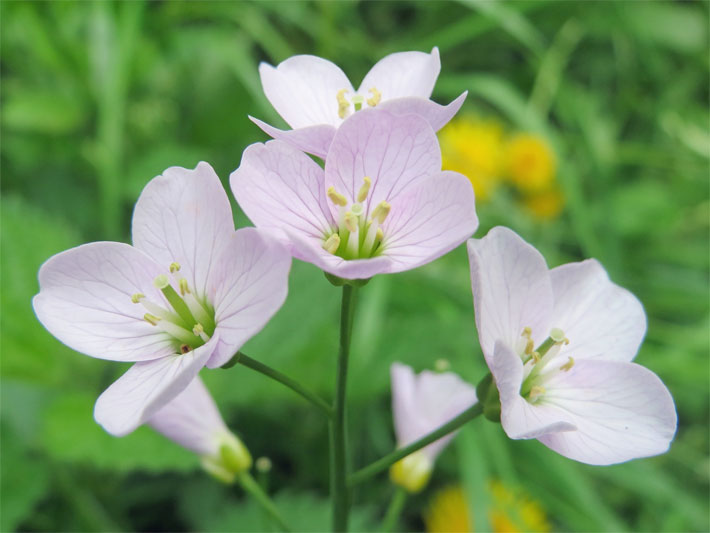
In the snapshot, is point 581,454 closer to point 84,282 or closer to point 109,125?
point 84,282

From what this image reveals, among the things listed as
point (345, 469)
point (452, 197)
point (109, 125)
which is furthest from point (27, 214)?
point (452, 197)

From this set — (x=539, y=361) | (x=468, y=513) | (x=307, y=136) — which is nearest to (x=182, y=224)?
(x=307, y=136)

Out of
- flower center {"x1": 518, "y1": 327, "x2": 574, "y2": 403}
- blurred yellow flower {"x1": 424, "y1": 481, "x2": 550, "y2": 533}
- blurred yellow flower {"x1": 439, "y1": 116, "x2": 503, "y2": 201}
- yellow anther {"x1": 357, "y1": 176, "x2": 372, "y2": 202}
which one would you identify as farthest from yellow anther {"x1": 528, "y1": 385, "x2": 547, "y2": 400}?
blurred yellow flower {"x1": 439, "y1": 116, "x2": 503, "y2": 201}

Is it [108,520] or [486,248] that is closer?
[486,248]

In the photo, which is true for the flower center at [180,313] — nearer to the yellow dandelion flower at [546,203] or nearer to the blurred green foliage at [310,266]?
the blurred green foliage at [310,266]

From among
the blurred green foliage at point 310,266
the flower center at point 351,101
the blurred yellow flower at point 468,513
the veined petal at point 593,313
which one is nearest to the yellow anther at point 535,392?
the veined petal at point 593,313

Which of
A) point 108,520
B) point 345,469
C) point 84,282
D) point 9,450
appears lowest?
point 108,520

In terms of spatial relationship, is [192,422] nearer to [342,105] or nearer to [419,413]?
[419,413]
